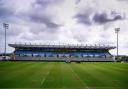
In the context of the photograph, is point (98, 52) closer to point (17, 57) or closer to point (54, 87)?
point (17, 57)

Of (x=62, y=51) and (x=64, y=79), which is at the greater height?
(x=62, y=51)

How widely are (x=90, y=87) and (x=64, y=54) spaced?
96.7 metres

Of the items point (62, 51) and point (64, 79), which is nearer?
point (64, 79)

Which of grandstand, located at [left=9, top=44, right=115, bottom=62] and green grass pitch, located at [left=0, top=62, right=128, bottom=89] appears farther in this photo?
grandstand, located at [left=9, top=44, right=115, bottom=62]

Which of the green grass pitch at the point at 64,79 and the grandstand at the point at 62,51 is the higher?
the grandstand at the point at 62,51

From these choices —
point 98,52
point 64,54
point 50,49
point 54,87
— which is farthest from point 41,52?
point 54,87

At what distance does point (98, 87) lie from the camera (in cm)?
1727

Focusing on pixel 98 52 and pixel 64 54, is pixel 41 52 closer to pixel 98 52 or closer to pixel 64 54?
pixel 64 54

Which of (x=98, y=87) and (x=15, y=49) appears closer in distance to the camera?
(x=98, y=87)

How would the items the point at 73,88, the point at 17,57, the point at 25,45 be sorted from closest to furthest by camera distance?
the point at 73,88
the point at 17,57
the point at 25,45

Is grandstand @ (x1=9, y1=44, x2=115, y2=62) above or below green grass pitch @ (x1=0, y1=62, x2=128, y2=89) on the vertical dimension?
above

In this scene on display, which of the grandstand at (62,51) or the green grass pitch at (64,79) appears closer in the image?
the green grass pitch at (64,79)

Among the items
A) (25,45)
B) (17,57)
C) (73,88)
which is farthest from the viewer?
(25,45)

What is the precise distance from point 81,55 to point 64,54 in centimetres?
850
